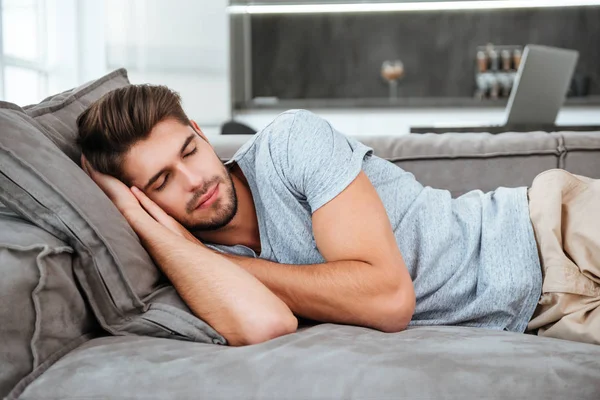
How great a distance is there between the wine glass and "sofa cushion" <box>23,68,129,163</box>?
4427 millimetres

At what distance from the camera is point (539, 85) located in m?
2.85

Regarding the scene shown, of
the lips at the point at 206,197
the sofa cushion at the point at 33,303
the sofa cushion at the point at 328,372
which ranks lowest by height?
the sofa cushion at the point at 328,372

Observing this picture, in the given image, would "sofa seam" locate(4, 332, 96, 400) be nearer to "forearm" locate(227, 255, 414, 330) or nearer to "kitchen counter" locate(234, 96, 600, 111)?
"forearm" locate(227, 255, 414, 330)

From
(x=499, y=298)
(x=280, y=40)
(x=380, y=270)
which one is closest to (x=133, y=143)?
(x=380, y=270)

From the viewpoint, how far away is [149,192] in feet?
5.24

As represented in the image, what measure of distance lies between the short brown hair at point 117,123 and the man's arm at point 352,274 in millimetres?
416

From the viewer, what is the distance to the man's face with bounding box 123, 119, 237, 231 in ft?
5.12

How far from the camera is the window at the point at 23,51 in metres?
2.79

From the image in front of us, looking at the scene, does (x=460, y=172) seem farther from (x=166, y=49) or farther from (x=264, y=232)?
(x=166, y=49)

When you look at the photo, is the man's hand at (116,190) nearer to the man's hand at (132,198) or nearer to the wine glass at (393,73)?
the man's hand at (132,198)

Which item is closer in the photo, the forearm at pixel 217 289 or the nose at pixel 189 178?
the forearm at pixel 217 289

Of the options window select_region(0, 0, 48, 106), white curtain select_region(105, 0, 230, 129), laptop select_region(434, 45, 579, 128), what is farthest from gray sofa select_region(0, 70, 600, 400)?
white curtain select_region(105, 0, 230, 129)

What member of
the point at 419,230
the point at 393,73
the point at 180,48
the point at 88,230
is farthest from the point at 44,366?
the point at 393,73

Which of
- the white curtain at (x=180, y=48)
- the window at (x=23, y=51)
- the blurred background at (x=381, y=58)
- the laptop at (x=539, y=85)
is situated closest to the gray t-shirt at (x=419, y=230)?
the laptop at (x=539, y=85)
